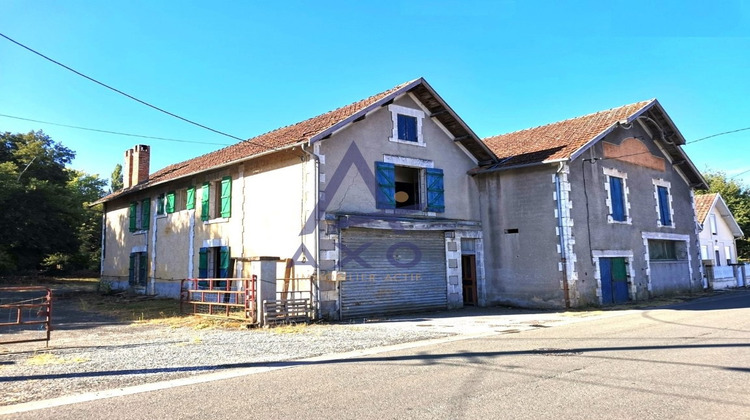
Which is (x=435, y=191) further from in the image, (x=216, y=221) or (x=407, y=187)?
(x=216, y=221)

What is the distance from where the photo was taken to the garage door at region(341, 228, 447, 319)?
44.3ft

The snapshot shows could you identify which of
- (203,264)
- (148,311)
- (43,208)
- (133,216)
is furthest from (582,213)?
(43,208)

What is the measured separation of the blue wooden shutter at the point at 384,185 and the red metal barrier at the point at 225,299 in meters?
4.43

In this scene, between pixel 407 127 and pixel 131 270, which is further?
pixel 131 270

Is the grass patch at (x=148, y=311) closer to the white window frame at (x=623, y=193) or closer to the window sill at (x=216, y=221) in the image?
the window sill at (x=216, y=221)

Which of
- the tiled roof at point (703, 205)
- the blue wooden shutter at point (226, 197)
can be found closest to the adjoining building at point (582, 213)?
the blue wooden shutter at point (226, 197)

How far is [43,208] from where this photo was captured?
32.4m

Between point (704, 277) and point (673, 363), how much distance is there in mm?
19656

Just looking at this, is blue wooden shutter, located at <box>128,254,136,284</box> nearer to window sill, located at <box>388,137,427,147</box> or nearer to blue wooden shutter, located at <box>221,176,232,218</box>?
blue wooden shutter, located at <box>221,176,232,218</box>

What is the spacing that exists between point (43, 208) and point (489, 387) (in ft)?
116

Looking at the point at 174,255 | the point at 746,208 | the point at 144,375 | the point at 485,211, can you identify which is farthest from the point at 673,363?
the point at 746,208

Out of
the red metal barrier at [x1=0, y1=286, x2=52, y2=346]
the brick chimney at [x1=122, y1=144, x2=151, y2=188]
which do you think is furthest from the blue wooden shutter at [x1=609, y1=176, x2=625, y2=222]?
the brick chimney at [x1=122, y1=144, x2=151, y2=188]

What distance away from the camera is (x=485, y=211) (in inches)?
665

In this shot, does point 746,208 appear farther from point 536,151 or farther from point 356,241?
→ point 356,241
